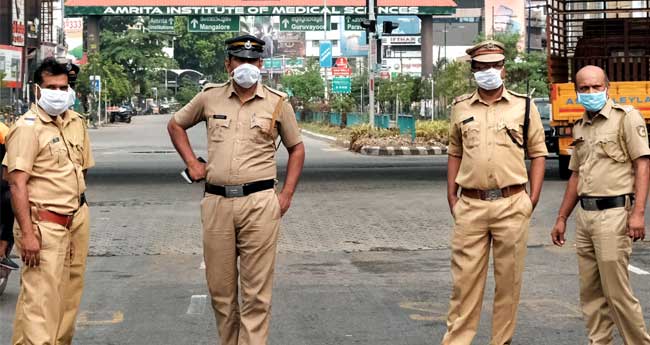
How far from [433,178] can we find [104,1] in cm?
3497

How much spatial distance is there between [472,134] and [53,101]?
7.78 ft

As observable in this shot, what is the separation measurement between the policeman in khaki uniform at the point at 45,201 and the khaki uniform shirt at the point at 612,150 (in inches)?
115

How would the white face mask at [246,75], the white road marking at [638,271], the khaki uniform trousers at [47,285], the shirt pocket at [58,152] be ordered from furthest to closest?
1. the white road marking at [638,271]
2. the white face mask at [246,75]
3. the shirt pocket at [58,152]
4. the khaki uniform trousers at [47,285]

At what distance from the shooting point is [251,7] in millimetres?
58469

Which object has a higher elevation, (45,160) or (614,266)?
(45,160)

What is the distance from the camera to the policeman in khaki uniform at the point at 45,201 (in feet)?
23.0

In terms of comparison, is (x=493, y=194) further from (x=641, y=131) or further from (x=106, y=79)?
(x=106, y=79)

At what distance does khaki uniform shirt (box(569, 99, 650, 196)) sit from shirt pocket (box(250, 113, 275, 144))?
1.84 m

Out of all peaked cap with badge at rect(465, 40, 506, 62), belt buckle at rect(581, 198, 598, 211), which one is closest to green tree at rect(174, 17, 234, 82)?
peaked cap with badge at rect(465, 40, 506, 62)

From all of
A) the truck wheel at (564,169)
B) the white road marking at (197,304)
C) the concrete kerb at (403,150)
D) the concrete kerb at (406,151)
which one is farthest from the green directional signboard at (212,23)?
the white road marking at (197,304)

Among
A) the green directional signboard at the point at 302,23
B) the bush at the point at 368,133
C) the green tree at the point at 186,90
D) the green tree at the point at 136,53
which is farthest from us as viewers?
the green tree at the point at 186,90

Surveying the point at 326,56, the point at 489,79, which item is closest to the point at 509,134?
the point at 489,79

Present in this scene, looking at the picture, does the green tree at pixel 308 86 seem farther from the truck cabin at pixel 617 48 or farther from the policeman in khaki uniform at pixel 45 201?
the policeman in khaki uniform at pixel 45 201

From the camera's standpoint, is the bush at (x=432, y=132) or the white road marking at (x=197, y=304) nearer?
the white road marking at (x=197, y=304)
